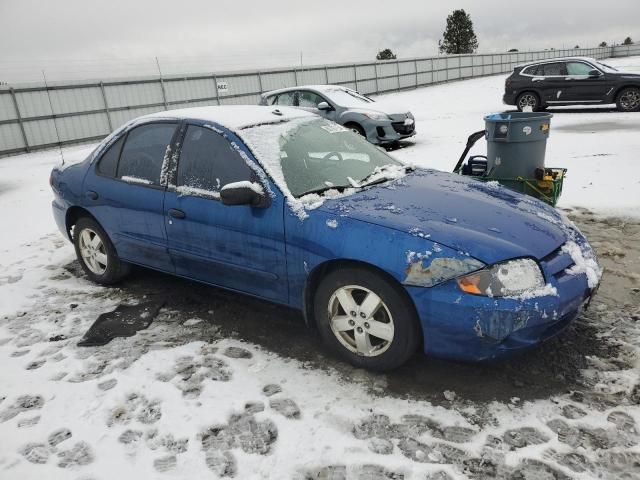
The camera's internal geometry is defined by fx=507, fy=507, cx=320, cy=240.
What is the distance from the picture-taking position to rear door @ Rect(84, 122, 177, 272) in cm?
379

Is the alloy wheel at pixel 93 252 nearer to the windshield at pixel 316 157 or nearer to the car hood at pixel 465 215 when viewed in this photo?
the windshield at pixel 316 157

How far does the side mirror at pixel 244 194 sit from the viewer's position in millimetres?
3076

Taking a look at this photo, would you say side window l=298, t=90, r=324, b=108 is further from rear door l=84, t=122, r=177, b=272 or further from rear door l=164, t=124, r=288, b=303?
rear door l=164, t=124, r=288, b=303

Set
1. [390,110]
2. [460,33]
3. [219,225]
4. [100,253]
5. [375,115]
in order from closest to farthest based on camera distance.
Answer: [219,225], [100,253], [375,115], [390,110], [460,33]

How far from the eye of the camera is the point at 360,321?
9.45 ft

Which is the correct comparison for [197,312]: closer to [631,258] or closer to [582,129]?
[631,258]

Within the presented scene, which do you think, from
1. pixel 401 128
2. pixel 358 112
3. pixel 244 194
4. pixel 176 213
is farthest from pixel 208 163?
pixel 401 128

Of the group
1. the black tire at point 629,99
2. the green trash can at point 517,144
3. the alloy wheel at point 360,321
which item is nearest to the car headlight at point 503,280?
the alloy wheel at point 360,321

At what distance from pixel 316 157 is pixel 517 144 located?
266 centimetres

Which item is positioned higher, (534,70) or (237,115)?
(237,115)

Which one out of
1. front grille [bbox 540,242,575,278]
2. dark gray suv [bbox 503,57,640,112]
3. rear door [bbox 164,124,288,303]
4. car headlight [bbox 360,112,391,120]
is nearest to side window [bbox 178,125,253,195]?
rear door [bbox 164,124,288,303]

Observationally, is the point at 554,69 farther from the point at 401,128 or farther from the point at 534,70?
the point at 401,128

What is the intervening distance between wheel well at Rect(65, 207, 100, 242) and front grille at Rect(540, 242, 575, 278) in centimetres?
352

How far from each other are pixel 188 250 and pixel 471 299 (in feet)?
6.63
